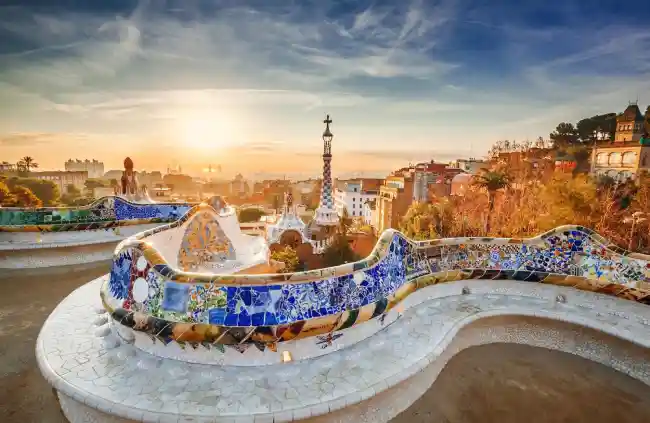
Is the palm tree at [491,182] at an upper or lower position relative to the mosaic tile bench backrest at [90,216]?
upper

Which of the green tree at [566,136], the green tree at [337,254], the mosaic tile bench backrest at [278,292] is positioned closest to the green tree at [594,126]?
the green tree at [566,136]

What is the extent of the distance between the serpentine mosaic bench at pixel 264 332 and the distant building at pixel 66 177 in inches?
1279

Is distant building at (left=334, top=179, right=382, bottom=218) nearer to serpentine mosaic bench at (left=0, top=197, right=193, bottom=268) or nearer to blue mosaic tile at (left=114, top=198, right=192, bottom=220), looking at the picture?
blue mosaic tile at (left=114, top=198, right=192, bottom=220)

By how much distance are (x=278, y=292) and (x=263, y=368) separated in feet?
2.31

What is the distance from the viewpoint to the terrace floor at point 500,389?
3.04m

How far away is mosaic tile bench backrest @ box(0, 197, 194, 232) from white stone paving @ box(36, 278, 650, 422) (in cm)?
377

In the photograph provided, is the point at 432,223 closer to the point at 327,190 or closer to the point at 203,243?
the point at 327,190

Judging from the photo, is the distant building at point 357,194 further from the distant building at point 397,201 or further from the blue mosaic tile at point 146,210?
the blue mosaic tile at point 146,210

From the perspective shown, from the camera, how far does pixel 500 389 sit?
11.2 ft

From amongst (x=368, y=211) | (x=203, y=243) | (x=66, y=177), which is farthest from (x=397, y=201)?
(x=66, y=177)

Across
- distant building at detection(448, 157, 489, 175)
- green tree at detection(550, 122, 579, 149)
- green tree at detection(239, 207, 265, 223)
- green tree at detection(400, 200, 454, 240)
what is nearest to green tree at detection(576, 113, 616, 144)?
green tree at detection(550, 122, 579, 149)

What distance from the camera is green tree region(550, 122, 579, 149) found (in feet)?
99.6

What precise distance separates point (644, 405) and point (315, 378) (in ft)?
10.1

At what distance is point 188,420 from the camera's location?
249cm
